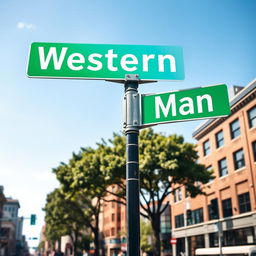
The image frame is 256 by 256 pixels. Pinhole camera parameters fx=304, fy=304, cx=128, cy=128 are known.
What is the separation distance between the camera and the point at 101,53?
166 inches

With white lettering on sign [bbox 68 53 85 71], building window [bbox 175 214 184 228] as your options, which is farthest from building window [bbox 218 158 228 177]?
white lettering on sign [bbox 68 53 85 71]

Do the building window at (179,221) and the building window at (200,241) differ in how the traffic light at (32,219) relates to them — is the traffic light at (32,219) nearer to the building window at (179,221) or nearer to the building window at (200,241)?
the building window at (179,221)

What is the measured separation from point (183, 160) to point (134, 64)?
60.5 feet

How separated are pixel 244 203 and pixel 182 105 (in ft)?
84.3

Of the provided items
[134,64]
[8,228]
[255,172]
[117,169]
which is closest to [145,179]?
[117,169]

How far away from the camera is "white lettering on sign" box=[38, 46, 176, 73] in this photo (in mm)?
4121

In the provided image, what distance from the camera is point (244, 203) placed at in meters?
26.8

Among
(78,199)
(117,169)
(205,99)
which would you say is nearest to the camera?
(205,99)

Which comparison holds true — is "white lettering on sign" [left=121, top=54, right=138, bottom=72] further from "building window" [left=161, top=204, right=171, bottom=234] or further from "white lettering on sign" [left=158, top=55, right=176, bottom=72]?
"building window" [left=161, top=204, right=171, bottom=234]

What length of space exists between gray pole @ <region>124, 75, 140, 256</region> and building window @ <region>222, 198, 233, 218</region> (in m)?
27.4

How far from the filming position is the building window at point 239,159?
27516 millimetres

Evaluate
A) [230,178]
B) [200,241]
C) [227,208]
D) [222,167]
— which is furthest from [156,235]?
[200,241]

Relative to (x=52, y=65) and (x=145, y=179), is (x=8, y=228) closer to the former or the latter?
(x=145, y=179)

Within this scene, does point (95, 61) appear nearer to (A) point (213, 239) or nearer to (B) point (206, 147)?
(A) point (213, 239)
